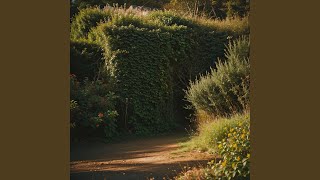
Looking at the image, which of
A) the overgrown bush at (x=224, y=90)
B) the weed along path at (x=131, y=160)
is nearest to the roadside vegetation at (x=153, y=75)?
the overgrown bush at (x=224, y=90)

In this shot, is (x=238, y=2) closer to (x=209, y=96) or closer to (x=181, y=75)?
(x=181, y=75)

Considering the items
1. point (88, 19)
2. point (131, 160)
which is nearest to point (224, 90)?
point (131, 160)

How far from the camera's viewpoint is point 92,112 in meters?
11.8

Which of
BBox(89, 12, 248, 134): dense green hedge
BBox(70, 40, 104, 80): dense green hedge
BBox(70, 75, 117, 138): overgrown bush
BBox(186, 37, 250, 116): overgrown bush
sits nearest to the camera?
BBox(186, 37, 250, 116): overgrown bush

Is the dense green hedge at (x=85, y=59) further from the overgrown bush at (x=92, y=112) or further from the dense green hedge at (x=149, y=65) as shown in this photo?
the overgrown bush at (x=92, y=112)

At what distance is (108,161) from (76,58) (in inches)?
224

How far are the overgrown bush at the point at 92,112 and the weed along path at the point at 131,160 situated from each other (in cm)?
52

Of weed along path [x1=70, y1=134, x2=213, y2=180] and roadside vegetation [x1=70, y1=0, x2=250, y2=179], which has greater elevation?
roadside vegetation [x1=70, y1=0, x2=250, y2=179]

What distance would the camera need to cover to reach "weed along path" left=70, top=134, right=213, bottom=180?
710 cm

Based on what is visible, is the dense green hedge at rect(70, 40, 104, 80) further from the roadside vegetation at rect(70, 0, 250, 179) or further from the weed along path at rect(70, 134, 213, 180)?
the weed along path at rect(70, 134, 213, 180)

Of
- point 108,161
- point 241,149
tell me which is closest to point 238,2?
point 108,161

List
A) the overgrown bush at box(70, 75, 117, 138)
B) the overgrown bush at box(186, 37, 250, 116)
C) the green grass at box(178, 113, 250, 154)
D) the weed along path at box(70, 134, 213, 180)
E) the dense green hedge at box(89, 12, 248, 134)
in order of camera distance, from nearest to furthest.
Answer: the weed along path at box(70, 134, 213, 180) → the green grass at box(178, 113, 250, 154) → the overgrown bush at box(186, 37, 250, 116) → the overgrown bush at box(70, 75, 117, 138) → the dense green hedge at box(89, 12, 248, 134)

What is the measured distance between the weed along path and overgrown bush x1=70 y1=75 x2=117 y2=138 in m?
0.52

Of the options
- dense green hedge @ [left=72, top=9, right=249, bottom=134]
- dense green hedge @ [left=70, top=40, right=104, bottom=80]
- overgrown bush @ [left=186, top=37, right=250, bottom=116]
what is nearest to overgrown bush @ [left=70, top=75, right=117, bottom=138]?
dense green hedge @ [left=72, top=9, right=249, bottom=134]
